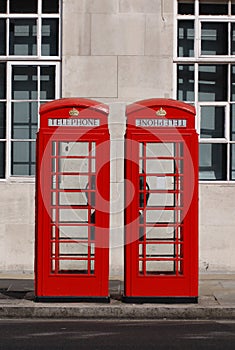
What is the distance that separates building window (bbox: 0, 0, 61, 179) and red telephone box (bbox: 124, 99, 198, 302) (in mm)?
3500

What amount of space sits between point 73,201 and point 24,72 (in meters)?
3.65

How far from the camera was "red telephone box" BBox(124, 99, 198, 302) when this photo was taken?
978cm

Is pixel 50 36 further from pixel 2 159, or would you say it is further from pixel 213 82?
pixel 213 82

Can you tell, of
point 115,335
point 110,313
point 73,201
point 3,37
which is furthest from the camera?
point 3,37

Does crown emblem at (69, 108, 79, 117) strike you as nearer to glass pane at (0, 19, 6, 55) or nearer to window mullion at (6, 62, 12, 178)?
window mullion at (6, 62, 12, 178)

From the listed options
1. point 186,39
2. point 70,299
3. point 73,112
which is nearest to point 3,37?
point 186,39

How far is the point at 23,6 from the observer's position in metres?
13.0

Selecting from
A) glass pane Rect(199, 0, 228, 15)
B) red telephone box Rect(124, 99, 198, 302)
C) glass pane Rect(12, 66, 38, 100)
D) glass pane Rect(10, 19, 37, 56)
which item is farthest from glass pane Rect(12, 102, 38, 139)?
red telephone box Rect(124, 99, 198, 302)

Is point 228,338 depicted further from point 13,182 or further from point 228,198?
point 13,182

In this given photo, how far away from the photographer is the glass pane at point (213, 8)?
12992mm

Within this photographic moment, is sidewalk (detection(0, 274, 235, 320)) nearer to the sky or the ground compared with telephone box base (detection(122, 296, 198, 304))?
nearer to the ground

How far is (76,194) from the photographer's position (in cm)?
973

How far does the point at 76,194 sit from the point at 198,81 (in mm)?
4150

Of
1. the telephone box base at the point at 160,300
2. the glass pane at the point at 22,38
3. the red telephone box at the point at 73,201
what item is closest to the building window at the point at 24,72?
the glass pane at the point at 22,38
